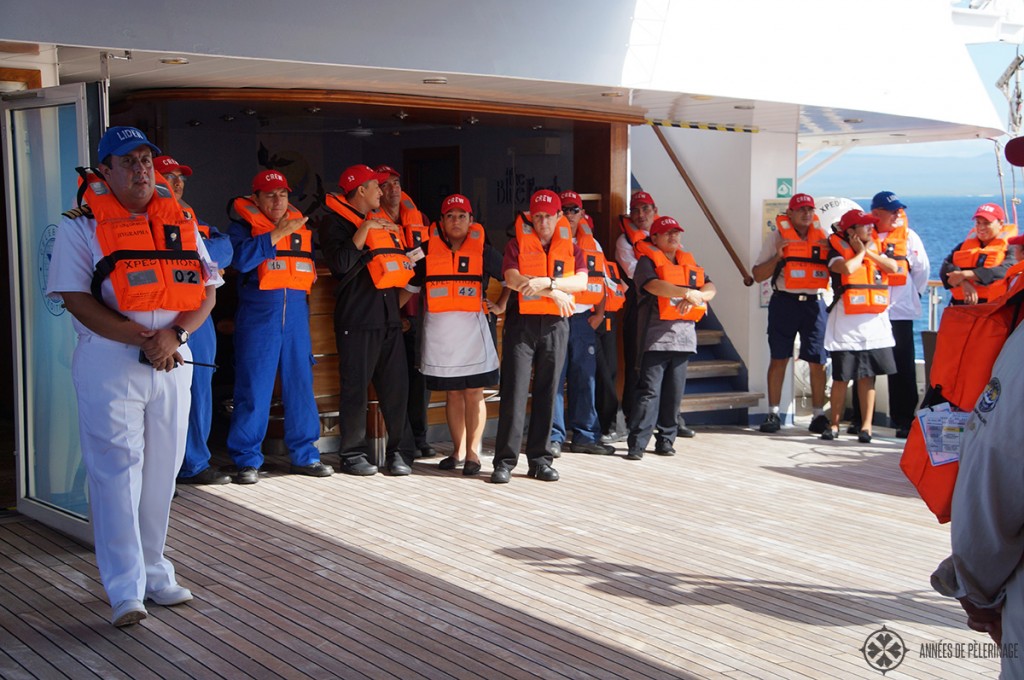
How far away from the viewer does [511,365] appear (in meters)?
7.71

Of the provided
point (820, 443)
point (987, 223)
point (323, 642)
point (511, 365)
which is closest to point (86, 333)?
point (323, 642)

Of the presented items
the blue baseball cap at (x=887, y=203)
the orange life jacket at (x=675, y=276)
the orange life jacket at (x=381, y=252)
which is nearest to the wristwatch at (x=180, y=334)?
the orange life jacket at (x=381, y=252)

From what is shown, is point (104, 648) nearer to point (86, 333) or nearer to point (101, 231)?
point (86, 333)

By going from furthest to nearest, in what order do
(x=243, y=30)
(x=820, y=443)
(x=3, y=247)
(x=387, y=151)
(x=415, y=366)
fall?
1. (x=387, y=151)
2. (x=3, y=247)
3. (x=820, y=443)
4. (x=415, y=366)
5. (x=243, y=30)

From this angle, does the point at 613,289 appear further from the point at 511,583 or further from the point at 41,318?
the point at 41,318

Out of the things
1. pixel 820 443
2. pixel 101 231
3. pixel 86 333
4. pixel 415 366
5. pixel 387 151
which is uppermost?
pixel 387 151

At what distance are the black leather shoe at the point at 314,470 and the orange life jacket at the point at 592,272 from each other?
6.80ft

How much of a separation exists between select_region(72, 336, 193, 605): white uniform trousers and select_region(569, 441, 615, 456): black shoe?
4.40m

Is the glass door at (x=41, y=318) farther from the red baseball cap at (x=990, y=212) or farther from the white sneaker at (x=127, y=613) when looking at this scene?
the red baseball cap at (x=990, y=212)

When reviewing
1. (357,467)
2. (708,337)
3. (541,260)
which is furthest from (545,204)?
(708,337)

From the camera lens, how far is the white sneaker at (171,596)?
496 centimetres

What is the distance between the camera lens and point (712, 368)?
10.2 m

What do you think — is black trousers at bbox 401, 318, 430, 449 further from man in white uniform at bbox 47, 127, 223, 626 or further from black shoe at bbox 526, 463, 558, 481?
man in white uniform at bbox 47, 127, 223, 626

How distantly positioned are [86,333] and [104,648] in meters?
1.21
